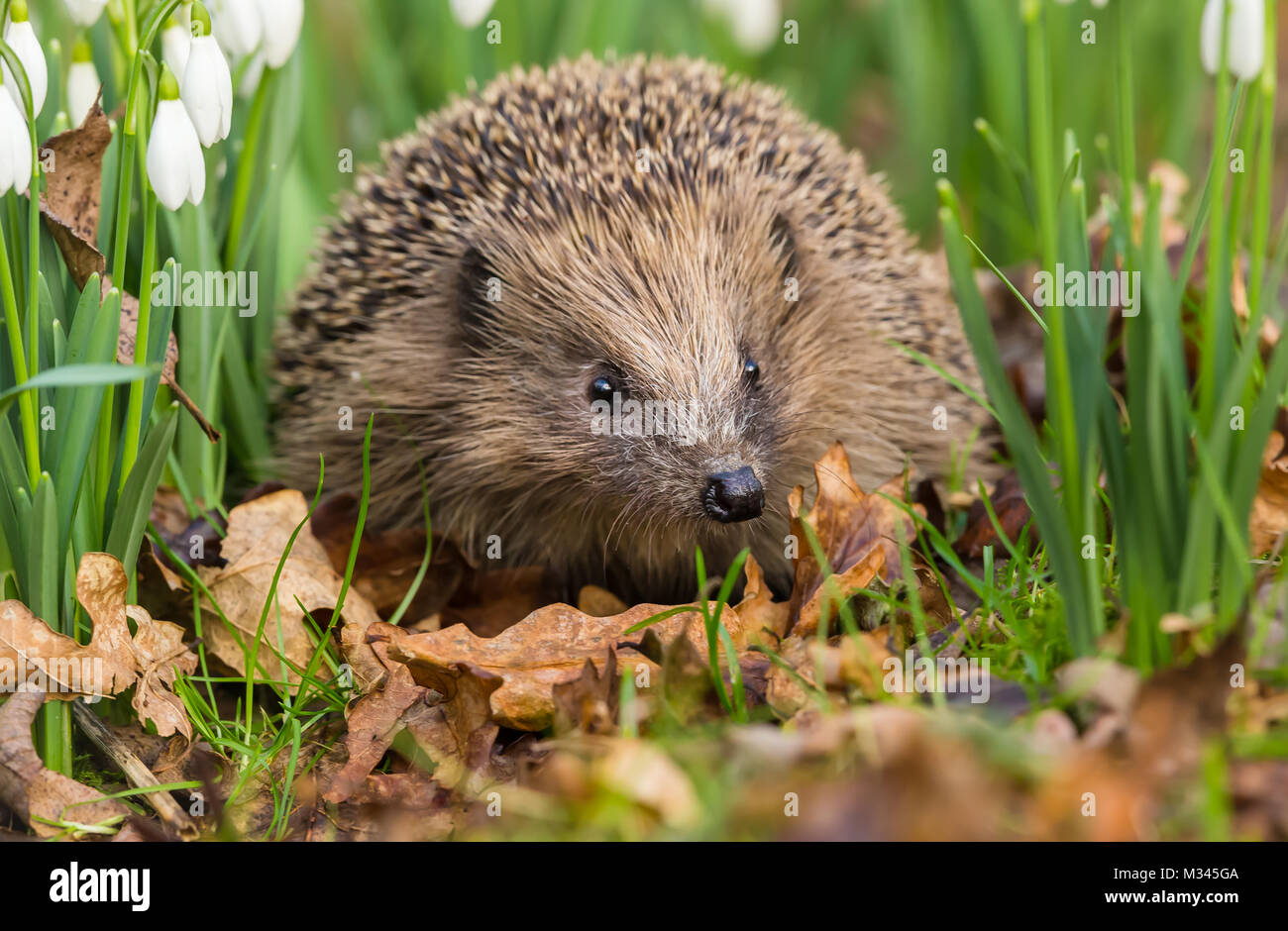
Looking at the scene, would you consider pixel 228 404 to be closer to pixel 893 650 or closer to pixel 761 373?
pixel 761 373

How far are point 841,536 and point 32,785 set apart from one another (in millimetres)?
2533

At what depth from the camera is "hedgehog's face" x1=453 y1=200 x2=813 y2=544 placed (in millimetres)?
4207

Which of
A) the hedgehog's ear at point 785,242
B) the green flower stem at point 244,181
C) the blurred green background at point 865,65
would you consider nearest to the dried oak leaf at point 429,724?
the green flower stem at point 244,181

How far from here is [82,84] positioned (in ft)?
12.2

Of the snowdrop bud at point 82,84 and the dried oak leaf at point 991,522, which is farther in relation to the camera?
the dried oak leaf at point 991,522

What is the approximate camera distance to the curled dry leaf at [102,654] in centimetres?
351

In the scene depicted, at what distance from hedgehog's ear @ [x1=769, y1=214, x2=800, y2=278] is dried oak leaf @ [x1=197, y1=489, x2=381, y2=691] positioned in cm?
200

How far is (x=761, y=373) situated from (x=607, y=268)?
26.4 inches

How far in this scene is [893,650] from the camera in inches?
139

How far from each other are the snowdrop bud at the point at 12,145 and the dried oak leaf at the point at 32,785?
4.68 ft

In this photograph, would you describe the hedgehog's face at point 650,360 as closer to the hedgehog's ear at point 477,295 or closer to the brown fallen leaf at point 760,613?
the hedgehog's ear at point 477,295

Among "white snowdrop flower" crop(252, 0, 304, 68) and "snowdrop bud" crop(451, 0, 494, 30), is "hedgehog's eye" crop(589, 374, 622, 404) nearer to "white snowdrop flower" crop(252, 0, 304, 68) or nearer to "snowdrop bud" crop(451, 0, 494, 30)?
"snowdrop bud" crop(451, 0, 494, 30)

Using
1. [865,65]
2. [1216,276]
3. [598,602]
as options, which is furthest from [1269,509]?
[865,65]

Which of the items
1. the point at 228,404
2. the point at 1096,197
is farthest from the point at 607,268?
the point at 1096,197
